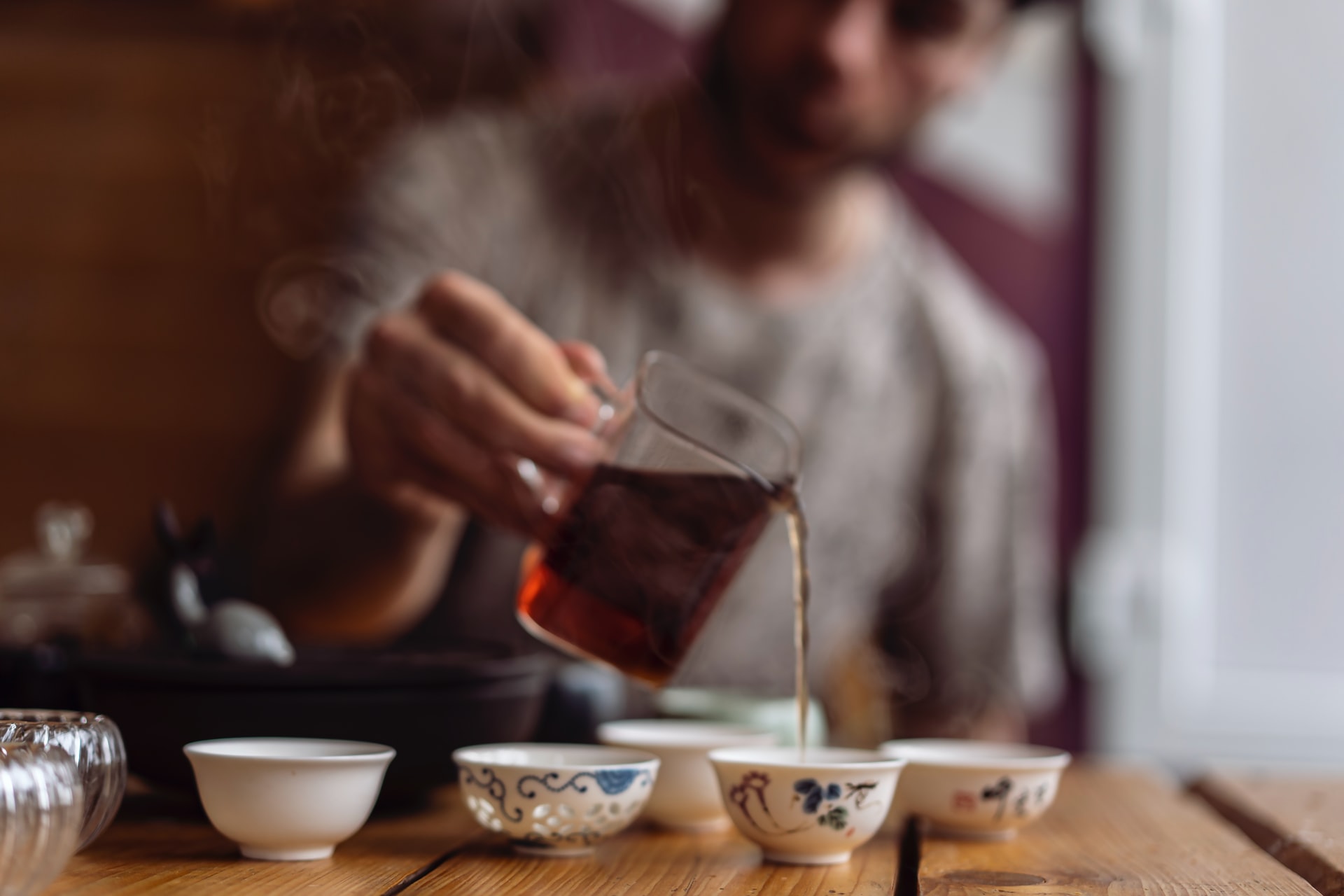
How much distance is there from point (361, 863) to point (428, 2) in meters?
2.27

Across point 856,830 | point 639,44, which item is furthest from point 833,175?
point 856,830

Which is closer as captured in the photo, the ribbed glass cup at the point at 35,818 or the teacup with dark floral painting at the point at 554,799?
the ribbed glass cup at the point at 35,818

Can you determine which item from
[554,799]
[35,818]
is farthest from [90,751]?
[554,799]

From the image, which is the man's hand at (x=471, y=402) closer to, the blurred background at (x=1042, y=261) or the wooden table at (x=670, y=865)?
the wooden table at (x=670, y=865)

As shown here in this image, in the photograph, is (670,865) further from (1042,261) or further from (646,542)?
(1042,261)

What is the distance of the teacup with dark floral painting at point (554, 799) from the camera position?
2.87 ft

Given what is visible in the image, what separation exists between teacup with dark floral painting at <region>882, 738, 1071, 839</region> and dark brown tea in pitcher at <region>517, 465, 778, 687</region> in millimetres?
208

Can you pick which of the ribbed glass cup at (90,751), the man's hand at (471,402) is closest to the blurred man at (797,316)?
the man's hand at (471,402)

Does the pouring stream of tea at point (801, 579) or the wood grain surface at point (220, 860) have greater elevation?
the pouring stream of tea at point (801, 579)

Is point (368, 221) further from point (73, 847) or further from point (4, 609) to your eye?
point (73, 847)

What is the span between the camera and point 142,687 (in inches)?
37.4

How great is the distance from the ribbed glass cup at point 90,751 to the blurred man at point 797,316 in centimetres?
99

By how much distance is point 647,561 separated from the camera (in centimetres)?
94

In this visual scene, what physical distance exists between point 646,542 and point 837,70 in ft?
4.78
